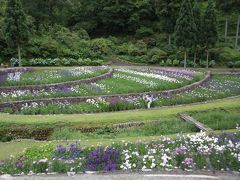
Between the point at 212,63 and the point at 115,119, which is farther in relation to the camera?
the point at 212,63

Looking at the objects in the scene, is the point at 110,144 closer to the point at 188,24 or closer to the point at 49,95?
the point at 49,95

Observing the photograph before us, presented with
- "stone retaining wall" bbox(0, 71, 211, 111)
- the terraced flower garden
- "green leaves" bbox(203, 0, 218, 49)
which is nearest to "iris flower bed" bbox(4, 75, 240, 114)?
the terraced flower garden

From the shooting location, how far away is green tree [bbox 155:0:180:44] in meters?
40.2

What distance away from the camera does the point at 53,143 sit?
11.6 m

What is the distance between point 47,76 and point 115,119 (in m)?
11.1

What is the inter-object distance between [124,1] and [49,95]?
103 feet

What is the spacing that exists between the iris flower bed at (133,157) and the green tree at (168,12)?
A: 31247 mm

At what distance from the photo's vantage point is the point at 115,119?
15578 millimetres

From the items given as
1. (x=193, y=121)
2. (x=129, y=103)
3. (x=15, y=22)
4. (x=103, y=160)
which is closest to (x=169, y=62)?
(x=15, y=22)

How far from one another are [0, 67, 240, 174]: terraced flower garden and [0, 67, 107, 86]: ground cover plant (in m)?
0.06

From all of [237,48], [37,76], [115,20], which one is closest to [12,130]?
[37,76]

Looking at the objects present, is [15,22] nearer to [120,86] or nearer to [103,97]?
[120,86]

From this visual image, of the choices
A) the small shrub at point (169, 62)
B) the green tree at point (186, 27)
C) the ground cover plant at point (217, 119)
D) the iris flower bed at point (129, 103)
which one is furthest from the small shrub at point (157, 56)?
the ground cover plant at point (217, 119)

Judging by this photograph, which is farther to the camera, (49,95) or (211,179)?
(49,95)
